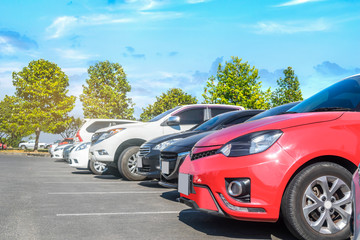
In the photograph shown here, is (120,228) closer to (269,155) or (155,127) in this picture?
(269,155)

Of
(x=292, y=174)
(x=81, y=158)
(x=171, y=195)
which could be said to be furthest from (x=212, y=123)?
(x=81, y=158)

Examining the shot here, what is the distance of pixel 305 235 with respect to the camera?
12.6ft

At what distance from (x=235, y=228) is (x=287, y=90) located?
4504 cm

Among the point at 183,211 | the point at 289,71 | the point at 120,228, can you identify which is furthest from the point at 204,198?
the point at 289,71

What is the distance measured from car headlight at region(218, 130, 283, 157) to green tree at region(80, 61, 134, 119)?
5058 centimetres

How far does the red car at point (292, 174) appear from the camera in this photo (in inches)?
151

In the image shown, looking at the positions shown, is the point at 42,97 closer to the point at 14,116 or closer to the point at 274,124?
the point at 14,116

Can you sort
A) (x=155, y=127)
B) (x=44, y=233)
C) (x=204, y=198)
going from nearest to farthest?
(x=204, y=198), (x=44, y=233), (x=155, y=127)

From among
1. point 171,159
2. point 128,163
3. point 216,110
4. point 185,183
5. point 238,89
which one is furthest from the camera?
point 238,89

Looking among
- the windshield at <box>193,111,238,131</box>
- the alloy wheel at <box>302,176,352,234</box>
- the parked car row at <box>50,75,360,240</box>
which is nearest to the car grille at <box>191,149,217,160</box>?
the parked car row at <box>50,75,360,240</box>

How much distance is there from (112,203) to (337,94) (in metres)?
3.79

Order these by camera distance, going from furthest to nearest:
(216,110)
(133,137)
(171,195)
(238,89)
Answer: (238,89) → (216,110) → (133,137) → (171,195)

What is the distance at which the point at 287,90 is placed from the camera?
4794 cm

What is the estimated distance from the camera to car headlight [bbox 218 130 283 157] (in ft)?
12.9
